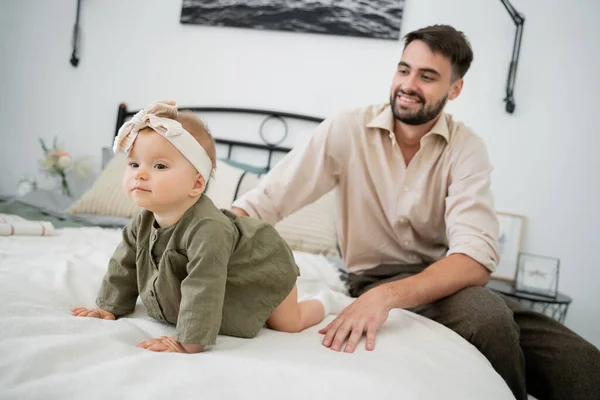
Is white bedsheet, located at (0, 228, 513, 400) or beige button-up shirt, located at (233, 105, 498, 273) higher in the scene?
beige button-up shirt, located at (233, 105, 498, 273)

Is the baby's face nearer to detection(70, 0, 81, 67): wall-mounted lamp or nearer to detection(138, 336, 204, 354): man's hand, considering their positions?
detection(138, 336, 204, 354): man's hand

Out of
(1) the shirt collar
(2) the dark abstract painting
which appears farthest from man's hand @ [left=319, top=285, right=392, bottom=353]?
(2) the dark abstract painting

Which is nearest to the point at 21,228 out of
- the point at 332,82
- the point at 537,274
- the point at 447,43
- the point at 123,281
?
the point at 123,281

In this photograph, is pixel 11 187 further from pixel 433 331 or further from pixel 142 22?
pixel 433 331

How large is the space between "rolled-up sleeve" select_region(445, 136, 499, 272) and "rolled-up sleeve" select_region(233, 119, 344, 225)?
408 mm

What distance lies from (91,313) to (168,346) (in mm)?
238

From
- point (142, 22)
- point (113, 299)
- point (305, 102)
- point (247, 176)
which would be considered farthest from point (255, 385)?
point (142, 22)

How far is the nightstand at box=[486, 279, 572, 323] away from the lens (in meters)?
2.41

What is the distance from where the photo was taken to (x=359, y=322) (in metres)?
1.14

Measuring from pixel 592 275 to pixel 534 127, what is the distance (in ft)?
2.78

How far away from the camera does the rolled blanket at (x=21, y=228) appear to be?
5.60 feet

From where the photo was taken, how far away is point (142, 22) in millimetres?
3250

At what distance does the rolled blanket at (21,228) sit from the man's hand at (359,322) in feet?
3.76

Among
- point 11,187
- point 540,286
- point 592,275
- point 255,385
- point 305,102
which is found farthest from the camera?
point 11,187
